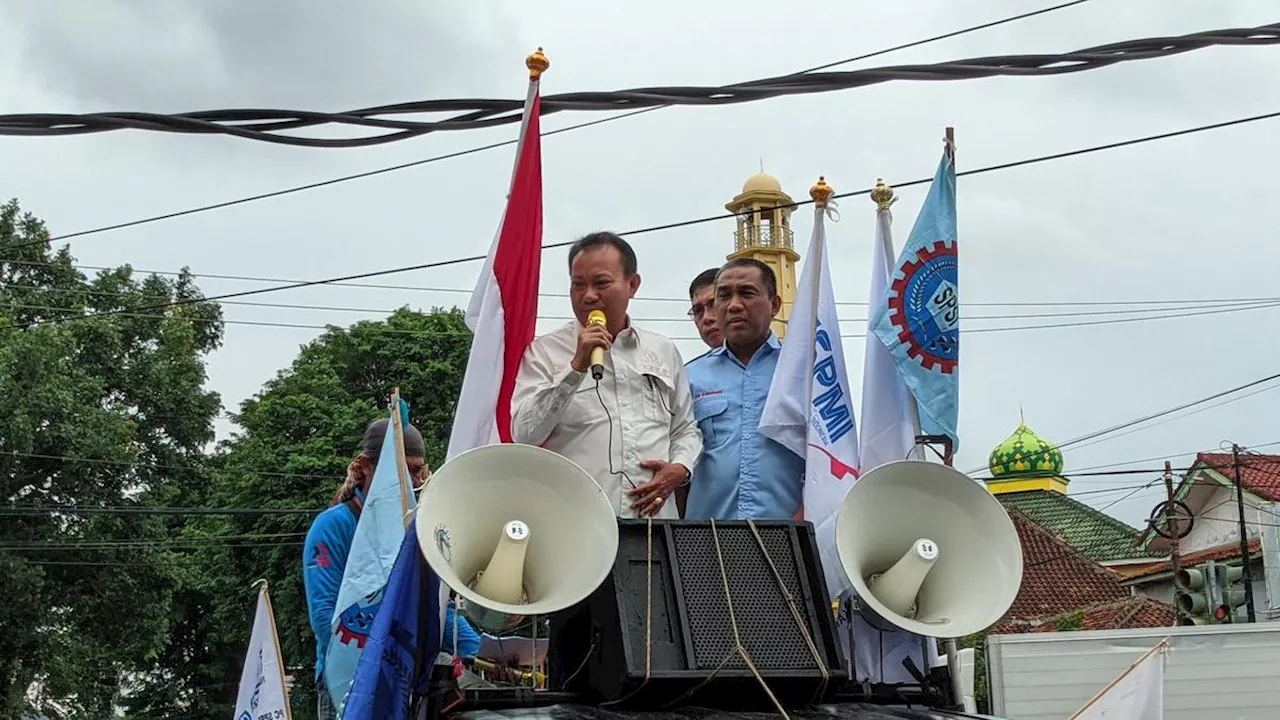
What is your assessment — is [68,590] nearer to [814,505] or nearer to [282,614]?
[282,614]

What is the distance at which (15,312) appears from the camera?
78.3ft

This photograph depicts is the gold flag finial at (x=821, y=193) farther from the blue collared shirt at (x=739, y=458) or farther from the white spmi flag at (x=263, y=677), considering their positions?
the white spmi flag at (x=263, y=677)

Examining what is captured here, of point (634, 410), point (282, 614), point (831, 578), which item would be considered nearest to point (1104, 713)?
point (831, 578)

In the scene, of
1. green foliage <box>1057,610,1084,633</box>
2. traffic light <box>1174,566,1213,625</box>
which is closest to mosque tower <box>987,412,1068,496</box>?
green foliage <box>1057,610,1084,633</box>

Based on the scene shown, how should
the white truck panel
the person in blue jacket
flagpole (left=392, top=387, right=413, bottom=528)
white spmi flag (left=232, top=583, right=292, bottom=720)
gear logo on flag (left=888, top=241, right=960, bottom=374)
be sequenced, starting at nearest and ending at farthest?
flagpole (left=392, top=387, right=413, bottom=528)
white spmi flag (left=232, top=583, right=292, bottom=720)
the person in blue jacket
gear logo on flag (left=888, top=241, right=960, bottom=374)
the white truck panel

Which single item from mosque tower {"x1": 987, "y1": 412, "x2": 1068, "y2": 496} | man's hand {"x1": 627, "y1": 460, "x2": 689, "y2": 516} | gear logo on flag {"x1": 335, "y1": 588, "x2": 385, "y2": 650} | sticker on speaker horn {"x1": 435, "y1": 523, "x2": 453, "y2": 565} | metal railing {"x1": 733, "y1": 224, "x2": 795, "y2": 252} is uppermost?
metal railing {"x1": 733, "y1": 224, "x2": 795, "y2": 252}

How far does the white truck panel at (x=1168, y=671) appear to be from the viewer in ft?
31.6

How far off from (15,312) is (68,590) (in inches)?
216

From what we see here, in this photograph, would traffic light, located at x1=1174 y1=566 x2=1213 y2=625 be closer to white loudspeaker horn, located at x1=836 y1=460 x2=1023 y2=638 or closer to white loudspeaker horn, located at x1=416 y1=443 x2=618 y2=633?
white loudspeaker horn, located at x1=836 y1=460 x2=1023 y2=638

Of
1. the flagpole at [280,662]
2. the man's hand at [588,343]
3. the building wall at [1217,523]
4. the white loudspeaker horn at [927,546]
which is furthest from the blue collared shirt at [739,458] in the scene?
the building wall at [1217,523]

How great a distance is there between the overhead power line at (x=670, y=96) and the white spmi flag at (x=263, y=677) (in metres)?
1.70

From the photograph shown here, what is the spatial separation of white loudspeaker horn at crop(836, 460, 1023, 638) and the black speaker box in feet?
0.85

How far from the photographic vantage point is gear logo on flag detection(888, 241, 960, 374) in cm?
488

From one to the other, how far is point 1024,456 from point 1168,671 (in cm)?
2192
